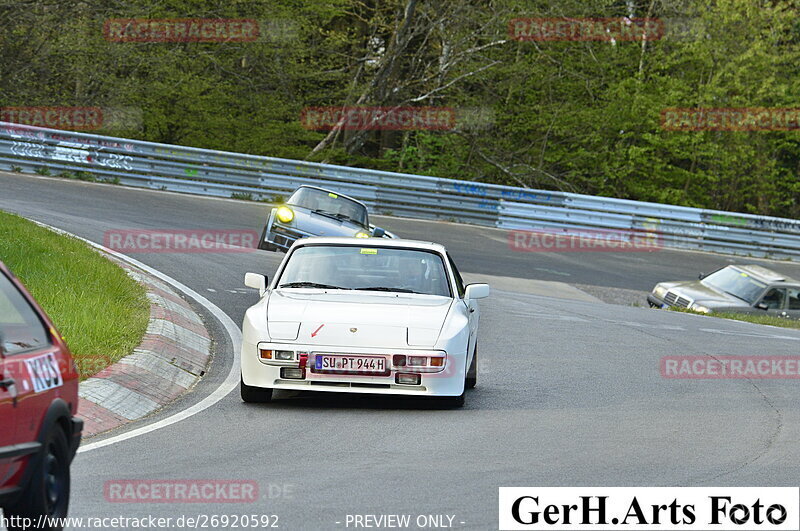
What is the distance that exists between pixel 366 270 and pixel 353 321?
1300 mm

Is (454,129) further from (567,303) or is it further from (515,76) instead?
(567,303)

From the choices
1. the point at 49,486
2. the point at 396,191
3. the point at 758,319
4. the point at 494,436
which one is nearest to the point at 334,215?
the point at 758,319

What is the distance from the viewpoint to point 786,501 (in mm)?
6203

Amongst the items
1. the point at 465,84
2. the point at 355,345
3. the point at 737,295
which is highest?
the point at 465,84

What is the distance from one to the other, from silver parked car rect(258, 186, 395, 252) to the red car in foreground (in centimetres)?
1351

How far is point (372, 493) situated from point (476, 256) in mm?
18240

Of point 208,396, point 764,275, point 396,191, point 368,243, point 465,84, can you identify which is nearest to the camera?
point 208,396

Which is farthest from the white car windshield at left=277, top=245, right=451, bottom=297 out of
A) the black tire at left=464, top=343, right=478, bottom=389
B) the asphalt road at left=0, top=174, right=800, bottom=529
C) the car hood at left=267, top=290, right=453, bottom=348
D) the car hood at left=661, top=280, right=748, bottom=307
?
the car hood at left=661, top=280, right=748, bottom=307

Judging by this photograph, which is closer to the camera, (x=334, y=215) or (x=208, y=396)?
(x=208, y=396)

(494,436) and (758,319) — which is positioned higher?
(494,436)

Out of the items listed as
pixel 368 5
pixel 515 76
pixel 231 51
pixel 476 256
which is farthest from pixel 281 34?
pixel 476 256

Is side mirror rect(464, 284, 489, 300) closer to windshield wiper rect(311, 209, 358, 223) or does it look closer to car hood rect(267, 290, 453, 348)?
car hood rect(267, 290, 453, 348)

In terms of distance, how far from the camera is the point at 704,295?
71.6 feet

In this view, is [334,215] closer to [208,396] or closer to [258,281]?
[258,281]
